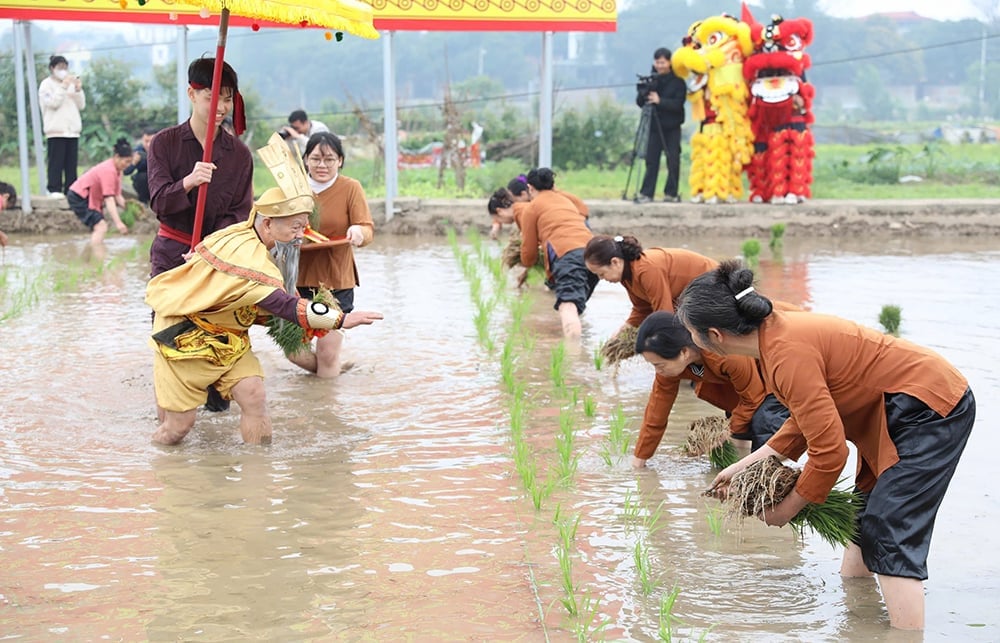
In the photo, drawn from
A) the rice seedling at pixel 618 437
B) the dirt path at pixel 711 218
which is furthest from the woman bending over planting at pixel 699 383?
the dirt path at pixel 711 218

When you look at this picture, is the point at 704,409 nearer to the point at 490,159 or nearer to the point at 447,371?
the point at 447,371

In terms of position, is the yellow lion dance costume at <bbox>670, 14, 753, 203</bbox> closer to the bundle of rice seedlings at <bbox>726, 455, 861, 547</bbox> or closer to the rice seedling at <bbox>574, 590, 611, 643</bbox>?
the bundle of rice seedlings at <bbox>726, 455, 861, 547</bbox>

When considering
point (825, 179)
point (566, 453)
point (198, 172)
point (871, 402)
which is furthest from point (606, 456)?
point (825, 179)

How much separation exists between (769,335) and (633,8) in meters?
60.1

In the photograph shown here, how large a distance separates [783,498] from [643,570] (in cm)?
52

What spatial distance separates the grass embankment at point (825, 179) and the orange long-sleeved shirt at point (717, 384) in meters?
10.8

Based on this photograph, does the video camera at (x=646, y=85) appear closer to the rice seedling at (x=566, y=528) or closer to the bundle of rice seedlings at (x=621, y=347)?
the bundle of rice seedlings at (x=621, y=347)

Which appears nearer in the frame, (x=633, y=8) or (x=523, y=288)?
(x=523, y=288)

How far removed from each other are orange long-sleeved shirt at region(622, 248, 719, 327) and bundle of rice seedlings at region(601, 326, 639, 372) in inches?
10.8

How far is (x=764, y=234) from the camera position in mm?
14117

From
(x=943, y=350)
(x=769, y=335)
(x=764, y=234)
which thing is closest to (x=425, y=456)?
(x=769, y=335)

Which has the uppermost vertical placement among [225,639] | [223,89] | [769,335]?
[223,89]

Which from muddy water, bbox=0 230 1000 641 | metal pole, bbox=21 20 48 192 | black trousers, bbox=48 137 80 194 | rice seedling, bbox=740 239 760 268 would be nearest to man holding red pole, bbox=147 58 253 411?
muddy water, bbox=0 230 1000 641

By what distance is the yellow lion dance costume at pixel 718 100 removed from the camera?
13.8 m
